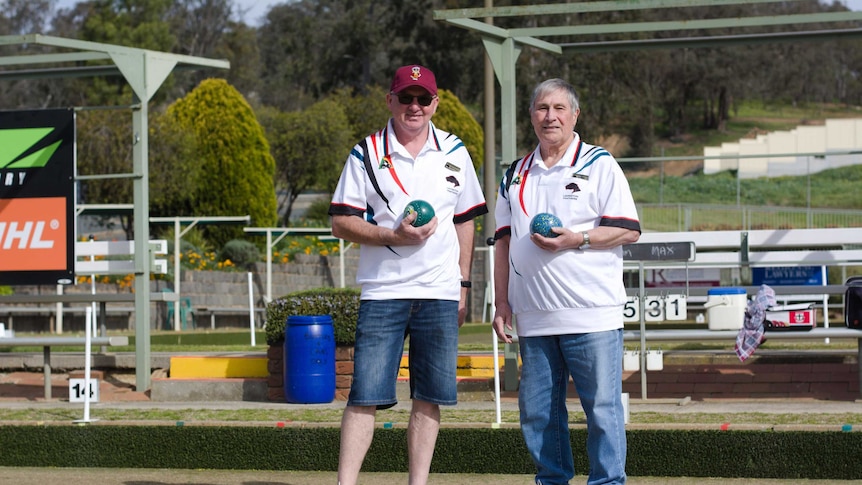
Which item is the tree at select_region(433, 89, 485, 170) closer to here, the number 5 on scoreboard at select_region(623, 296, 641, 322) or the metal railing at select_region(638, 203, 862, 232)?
the metal railing at select_region(638, 203, 862, 232)

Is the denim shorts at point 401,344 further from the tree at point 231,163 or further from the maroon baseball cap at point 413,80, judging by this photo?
the tree at point 231,163

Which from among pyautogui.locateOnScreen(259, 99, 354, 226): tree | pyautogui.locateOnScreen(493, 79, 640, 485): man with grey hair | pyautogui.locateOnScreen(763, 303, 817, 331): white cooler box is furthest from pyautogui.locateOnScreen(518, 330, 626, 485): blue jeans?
pyautogui.locateOnScreen(259, 99, 354, 226): tree

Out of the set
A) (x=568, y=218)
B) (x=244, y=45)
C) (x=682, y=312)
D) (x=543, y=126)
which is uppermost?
(x=244, y=45)

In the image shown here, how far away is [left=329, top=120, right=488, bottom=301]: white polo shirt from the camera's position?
16.6ft

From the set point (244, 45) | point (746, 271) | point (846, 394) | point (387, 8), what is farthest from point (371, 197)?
point (244, 45)

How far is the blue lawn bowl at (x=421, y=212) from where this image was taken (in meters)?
4.92

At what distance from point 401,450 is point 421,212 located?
2.33 meters

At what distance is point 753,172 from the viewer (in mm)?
35719

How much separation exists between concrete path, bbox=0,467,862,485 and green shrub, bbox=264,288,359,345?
2.72 meters

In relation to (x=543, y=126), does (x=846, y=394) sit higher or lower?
lower

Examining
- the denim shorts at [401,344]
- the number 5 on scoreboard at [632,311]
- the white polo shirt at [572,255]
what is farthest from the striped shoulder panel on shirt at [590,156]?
the number 5 on scoreboard at [632,311]

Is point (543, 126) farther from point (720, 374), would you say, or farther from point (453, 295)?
point (720, 374)

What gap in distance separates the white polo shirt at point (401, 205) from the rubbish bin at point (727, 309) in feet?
15.4

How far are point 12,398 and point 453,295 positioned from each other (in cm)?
655
